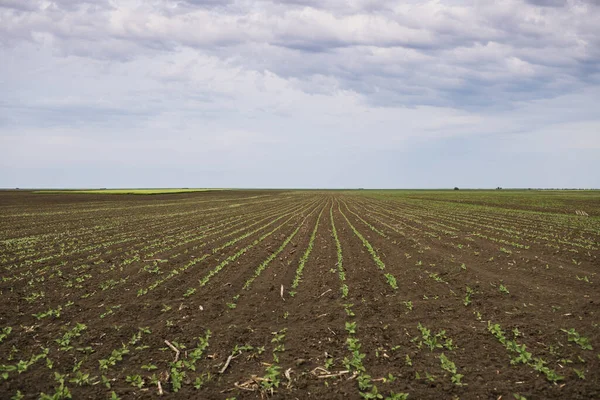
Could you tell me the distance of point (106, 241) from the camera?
1922 cm

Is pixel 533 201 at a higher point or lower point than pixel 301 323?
higher

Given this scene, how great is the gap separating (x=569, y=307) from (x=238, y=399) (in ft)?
27.8

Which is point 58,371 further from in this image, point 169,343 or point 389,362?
point 389,362

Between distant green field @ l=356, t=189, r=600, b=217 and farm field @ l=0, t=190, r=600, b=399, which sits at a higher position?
distant green field @ l=356, t=189, r=600, b=217

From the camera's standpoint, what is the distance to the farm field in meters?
5.89

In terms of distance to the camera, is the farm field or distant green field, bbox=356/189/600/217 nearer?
the farm field

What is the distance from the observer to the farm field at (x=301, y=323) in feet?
19.3

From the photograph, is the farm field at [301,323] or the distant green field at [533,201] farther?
the distant green field at [533,201]

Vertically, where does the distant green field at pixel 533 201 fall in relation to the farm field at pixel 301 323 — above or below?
above

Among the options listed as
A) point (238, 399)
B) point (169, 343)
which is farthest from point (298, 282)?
point (238, 399)

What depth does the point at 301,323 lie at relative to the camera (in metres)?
8.30

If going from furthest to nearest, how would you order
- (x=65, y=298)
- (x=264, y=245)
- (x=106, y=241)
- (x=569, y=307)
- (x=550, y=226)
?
1. (x=550, y=226)
2. (x=106, y=241)
3. (x=264, y=245)
4. (x=65, y=298)
5. (x=569, y=307)

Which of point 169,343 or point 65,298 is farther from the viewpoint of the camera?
point 65,298

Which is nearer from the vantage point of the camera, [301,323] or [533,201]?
[301,323]
